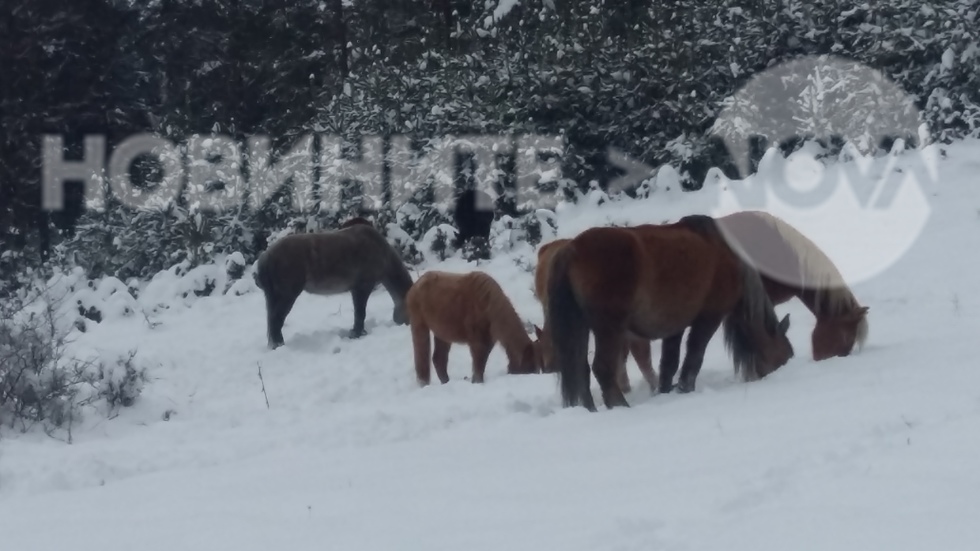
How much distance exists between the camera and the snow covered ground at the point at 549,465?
13.2ft

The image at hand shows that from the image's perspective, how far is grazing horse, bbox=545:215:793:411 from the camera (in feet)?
23.4

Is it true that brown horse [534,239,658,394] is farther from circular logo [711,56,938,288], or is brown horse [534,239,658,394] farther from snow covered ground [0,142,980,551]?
circular logo [711,56,938,288]

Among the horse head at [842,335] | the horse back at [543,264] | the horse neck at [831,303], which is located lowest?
the horse head at [842,335]

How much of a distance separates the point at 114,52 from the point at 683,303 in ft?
72.2

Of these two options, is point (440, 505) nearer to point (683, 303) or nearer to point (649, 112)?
point (683, 303)

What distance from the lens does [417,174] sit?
62.5 ft

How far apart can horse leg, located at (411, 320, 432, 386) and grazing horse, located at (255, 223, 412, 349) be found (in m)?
2.92

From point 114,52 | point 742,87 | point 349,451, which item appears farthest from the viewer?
point 114,52

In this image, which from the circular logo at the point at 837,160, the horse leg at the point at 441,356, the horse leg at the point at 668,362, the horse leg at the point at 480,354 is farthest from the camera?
the circular logo at the point at 837,160

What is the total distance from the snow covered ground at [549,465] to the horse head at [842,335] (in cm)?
14

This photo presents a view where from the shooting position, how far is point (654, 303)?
7.33 metres

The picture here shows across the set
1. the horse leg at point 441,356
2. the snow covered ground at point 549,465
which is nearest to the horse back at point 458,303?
the horse leg at point 441,356

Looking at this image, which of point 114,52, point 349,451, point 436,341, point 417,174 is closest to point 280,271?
point 436,341

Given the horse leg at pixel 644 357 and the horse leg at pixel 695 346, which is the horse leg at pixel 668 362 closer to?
the horse leg at pixel 695 346
